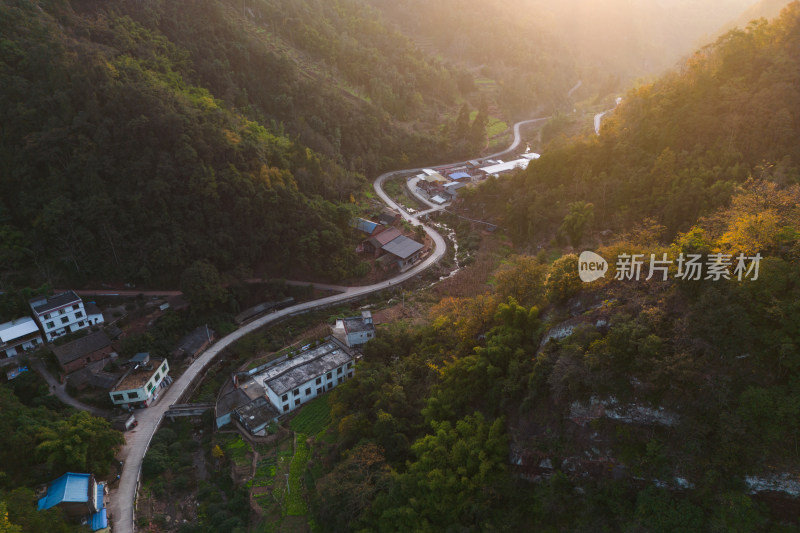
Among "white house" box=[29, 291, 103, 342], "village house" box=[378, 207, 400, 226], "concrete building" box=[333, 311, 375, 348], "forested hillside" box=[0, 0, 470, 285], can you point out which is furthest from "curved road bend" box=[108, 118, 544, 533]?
"white house" box=[29, 291, 103, 342]

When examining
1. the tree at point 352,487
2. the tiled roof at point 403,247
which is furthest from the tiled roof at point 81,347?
the tiled roof at point 403,247

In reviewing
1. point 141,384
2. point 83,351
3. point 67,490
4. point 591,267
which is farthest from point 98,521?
point 591,267

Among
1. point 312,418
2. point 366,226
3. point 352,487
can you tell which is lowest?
point 312,418

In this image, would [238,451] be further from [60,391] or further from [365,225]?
[365,225]

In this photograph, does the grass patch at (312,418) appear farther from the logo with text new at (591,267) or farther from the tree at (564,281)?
the logo with text new at (591,267)

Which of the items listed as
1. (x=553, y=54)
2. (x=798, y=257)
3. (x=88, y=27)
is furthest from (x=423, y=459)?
(x=553, y=54)

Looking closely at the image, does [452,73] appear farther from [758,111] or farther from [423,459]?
[423,459]

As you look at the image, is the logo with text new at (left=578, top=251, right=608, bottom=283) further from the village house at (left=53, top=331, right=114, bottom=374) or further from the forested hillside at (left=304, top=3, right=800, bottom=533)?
the village house at (left=53, top=331, right=114, bottom=374)
